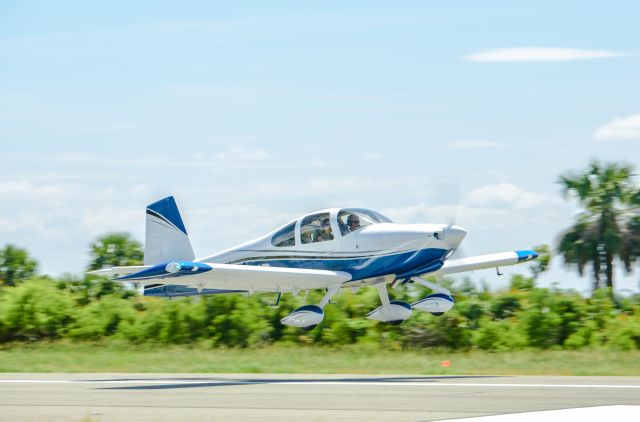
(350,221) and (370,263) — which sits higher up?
(350,221)

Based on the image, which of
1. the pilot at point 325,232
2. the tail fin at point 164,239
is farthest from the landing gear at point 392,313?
the tail fin at point 164,239

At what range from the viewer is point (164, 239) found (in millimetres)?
23469

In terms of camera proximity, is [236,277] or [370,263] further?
[370,263]

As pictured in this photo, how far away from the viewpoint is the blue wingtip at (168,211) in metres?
23.6

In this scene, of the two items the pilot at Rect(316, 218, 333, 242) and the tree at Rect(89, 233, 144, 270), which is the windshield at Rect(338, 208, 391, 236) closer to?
the pilot at Rect(316, 218, 333, 242)

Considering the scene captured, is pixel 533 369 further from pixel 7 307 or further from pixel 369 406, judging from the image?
pixel 7 307

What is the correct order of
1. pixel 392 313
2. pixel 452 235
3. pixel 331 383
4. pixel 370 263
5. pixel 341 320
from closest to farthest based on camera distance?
pixel 331 383
pixel 452 235
pixel 370 263
pixel 392 313
pixel 341 320

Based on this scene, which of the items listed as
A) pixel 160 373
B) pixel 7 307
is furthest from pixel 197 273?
pixel 7 307

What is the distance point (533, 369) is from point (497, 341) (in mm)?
5809

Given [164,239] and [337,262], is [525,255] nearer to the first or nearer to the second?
[337,262]

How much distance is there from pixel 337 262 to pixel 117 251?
77.7ft

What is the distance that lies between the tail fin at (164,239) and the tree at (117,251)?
19026 mm

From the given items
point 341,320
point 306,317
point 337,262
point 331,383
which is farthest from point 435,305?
point 341,320

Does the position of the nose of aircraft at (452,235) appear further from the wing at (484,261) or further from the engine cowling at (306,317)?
the engine cowling at (306,317)
